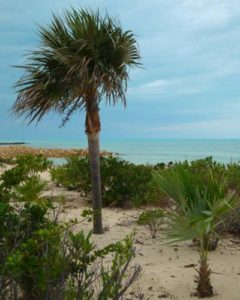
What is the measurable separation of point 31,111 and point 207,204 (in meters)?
4.14

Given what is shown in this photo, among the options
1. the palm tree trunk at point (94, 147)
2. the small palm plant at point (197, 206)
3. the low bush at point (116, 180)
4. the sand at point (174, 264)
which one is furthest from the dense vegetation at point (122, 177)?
the small palm plant at point (197, 206)

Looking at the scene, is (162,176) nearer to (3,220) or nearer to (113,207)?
(3,220)

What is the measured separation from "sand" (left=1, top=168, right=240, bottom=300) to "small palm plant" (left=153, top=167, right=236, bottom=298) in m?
0.38

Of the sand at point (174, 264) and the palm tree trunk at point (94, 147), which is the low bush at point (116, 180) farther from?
the palm tree trunk at point (94, 147)

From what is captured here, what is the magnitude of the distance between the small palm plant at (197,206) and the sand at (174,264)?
1.25 feet

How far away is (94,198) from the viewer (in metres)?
8.15

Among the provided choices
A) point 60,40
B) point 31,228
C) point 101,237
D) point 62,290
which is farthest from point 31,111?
point 62,290

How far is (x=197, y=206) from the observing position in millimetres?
4770

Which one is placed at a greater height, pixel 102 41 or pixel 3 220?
pixel 102 41

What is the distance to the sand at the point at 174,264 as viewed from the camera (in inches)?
214

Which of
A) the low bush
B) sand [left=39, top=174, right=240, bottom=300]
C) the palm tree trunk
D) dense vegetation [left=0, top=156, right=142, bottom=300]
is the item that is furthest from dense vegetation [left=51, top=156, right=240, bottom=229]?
dense vegetation [left=0, top=156, right=142, bottom=300]

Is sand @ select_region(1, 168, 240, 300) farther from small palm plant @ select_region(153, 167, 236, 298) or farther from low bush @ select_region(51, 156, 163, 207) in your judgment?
low bush @ select_region(51, 156, 163, 207)

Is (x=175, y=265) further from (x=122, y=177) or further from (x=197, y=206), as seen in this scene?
(x=122, y=177)

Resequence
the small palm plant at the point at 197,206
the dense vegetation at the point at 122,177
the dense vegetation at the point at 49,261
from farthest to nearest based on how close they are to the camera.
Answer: the dense vegetation at the point at 122,177 < the small palm plant at the point at 197,206 < the dense vegetation at the point at 49,261
